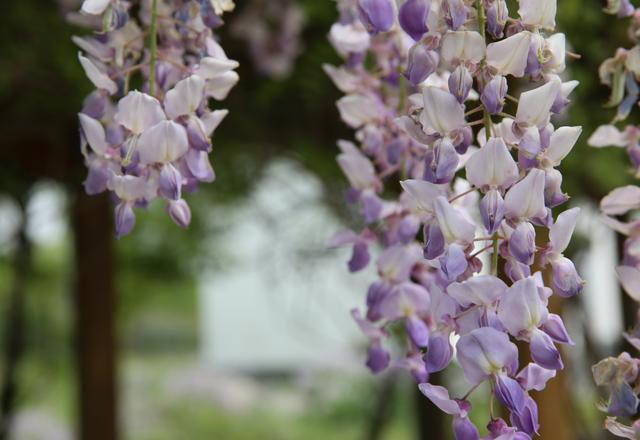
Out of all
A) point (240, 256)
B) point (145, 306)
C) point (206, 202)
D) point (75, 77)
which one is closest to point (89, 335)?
point (206, 202)

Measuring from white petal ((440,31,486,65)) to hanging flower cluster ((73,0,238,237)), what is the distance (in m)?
0.11

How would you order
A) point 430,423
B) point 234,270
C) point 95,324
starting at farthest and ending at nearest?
point 234,270 → point 430,423 → point 95,324

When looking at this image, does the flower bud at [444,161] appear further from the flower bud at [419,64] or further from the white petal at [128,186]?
the white petal at [128,186]

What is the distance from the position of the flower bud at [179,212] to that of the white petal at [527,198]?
6.1 inches

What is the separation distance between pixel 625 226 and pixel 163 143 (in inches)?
9.5

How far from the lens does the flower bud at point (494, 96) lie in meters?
0.35

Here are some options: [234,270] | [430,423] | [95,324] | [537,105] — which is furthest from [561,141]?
[234,270]

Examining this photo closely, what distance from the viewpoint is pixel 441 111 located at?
358 mm

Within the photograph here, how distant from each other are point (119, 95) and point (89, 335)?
1.80 metres

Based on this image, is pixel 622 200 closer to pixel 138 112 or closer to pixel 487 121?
pixel 487 121

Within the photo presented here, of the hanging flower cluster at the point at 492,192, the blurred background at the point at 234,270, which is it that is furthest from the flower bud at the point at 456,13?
the blurred background at the point at 234,270

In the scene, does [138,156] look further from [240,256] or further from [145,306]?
[145,306]

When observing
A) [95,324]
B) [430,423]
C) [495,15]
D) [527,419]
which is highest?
[495,15]

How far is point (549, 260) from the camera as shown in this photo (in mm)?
385
